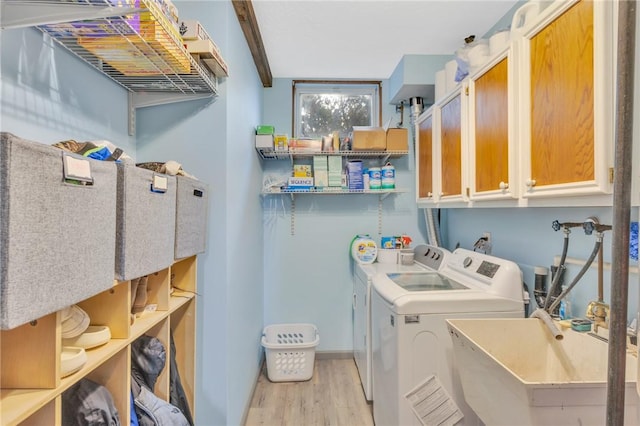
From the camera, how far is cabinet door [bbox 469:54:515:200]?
4.68ft

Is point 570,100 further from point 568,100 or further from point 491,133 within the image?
point 491,133

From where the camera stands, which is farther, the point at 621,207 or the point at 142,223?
the point at 142,223

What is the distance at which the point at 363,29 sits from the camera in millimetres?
2186

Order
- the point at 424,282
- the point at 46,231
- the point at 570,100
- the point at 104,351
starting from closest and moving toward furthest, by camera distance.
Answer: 1. the point at 46,231
2. the point at 104,351
3. the point at 570,100
4. the point at 424,282

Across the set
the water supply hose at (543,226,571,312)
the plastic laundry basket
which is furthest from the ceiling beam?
the plastic laundry basket

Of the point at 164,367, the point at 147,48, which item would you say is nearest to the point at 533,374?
the point at 164,367

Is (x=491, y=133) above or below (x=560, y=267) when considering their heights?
above

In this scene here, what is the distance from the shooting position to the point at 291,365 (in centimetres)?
252

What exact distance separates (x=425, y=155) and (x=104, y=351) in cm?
233

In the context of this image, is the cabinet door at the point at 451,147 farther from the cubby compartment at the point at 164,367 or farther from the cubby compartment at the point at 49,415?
the cubby compartment at the point at 49,415

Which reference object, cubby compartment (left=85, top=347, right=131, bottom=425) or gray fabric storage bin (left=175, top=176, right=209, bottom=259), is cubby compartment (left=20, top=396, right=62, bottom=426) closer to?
cubby compartment (left=85, top=347, right=131, bottom=425)

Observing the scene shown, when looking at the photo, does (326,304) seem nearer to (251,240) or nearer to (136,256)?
(251,240)

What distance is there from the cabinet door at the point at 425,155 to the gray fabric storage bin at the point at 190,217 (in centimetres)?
166

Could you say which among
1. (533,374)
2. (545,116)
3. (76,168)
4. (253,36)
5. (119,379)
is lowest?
(533,374)
